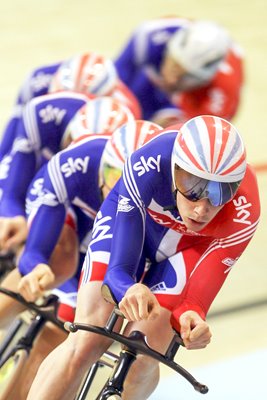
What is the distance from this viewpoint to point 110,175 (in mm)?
3955

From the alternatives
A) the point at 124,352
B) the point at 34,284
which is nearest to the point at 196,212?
the point at 124,352

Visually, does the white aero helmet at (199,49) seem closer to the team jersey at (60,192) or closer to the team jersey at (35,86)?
the team jersey at (35,86)

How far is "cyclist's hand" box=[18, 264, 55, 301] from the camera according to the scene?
3.62m

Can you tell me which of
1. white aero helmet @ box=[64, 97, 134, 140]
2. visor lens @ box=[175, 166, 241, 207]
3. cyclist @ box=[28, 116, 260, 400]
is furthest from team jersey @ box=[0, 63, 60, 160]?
visor lens @ box=[175, 166, 241, 207]

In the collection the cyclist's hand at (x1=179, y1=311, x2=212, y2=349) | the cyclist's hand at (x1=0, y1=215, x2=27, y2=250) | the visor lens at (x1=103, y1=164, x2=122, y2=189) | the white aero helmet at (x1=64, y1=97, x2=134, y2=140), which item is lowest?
the cyclist's hand at (x1=0, y1=215, x2=27, y2=250)

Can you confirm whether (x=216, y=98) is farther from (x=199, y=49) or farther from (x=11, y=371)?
(x=11, y=371)

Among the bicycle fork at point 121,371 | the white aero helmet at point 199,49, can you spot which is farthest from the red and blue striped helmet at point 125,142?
the white aero helmet at point 199,49

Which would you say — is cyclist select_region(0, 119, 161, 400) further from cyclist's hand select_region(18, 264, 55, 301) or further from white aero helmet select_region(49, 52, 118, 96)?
white aero helmet select_region(49, 52, 118, 96)

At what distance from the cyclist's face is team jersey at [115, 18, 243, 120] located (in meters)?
3.45

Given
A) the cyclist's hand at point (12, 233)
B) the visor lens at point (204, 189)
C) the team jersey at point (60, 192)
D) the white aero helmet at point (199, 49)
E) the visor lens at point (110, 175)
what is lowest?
the cyclist's hand at point (12, 233)

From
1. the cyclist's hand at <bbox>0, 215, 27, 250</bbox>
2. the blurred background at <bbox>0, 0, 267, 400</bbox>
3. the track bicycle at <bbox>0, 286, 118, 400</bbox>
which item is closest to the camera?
the track bicycle at <bbox>0, 286, 118, 400</bbox>

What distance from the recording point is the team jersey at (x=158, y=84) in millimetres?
6789

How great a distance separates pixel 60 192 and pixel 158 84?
9.51ft

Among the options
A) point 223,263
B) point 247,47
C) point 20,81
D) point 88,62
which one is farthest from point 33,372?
point 247,47
